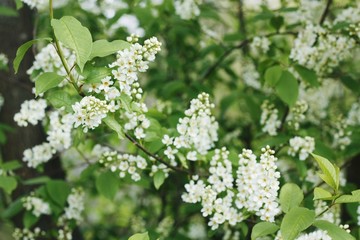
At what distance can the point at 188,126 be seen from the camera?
278cm

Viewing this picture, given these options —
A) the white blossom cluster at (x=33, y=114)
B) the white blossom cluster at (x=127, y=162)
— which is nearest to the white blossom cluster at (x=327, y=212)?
the white blossom cluster at (x=127, y=162)

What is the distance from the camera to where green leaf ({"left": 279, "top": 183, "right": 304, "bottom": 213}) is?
2379 mm

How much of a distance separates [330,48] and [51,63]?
1.71m

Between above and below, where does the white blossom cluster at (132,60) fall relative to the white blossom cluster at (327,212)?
above

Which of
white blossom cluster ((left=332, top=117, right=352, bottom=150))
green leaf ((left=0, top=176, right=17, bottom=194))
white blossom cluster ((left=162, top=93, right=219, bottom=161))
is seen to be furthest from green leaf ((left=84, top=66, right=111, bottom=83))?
white blossom cluster ((left=332, top=117, right=352, bottom=150))

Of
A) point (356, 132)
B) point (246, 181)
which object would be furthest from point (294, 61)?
point (246, 181)

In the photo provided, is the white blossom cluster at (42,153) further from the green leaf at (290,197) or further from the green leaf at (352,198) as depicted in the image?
the green leaf at (352,198)

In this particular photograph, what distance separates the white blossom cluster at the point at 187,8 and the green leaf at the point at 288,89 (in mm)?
1033

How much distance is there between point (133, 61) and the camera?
7.68 ft

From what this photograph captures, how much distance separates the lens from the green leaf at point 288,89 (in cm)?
310

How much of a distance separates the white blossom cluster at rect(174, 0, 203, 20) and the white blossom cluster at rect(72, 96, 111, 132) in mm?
1776

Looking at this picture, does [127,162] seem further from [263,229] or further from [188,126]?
[263,229]

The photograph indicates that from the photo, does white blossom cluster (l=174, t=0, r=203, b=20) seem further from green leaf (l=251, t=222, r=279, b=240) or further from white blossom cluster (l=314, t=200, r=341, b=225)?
green leaf (l=251, t=222, r=279, b=240)

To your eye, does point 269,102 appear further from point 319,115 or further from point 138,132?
point 138,132
